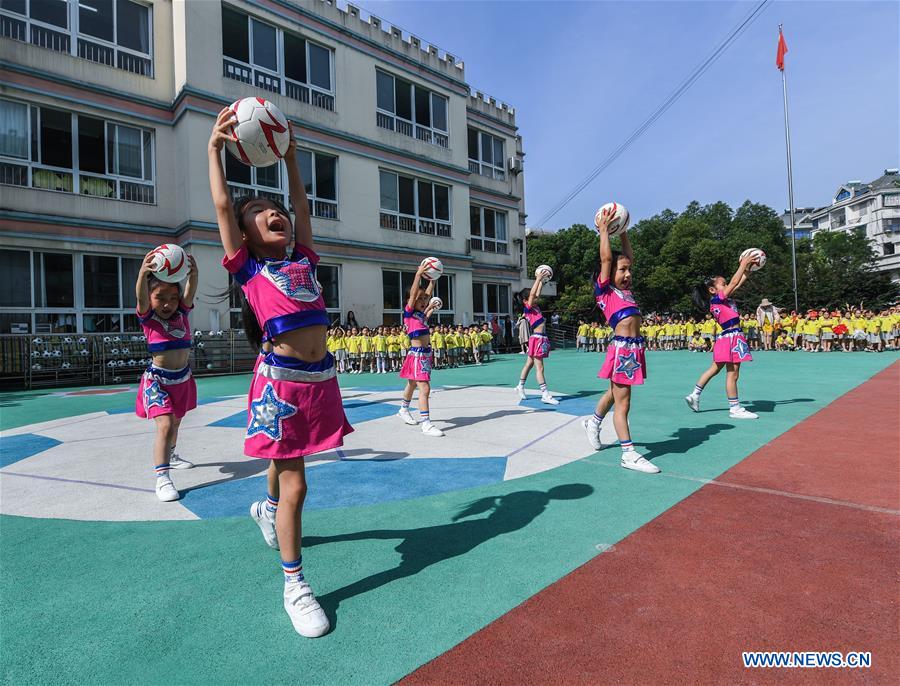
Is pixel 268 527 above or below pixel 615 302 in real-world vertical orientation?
below

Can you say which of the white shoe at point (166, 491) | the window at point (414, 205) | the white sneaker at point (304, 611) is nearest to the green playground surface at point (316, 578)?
the white sneaker at point (304, 611)

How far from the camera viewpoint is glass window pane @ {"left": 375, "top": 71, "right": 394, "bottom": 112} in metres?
21.5

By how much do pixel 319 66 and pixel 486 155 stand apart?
1058 cm

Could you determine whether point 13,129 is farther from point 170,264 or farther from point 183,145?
point 170,264

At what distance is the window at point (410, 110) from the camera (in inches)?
852

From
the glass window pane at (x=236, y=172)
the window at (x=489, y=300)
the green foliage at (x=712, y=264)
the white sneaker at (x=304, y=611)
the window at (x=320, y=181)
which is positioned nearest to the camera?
the white sneaker at (x=304, y=611)

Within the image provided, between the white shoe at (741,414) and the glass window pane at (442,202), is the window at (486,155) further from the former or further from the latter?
the white shoe at (741,414)

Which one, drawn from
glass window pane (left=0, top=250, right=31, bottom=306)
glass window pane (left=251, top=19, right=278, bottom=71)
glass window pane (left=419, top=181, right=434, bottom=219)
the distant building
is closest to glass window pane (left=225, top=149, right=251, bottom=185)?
glass window pane (left=251, top=19, right=278, bottom=71)

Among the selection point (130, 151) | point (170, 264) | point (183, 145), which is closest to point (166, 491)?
point (170, 264)

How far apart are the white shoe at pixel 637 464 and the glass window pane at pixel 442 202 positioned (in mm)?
20198

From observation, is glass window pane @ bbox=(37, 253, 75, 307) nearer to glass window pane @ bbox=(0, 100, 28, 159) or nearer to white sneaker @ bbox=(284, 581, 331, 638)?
glass window pane @ bbox=(0, 100, 28, 159)

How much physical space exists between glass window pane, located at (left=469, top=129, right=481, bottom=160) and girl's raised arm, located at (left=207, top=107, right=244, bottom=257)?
84.9ft

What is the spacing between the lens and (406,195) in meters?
22.5

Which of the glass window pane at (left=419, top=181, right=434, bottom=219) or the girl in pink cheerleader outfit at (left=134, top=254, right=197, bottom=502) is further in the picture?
the glass window pane at (left=419, top=181, right=434, bottom=219)
